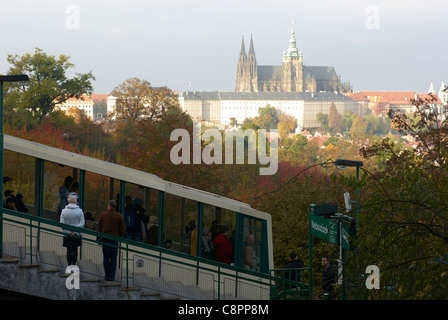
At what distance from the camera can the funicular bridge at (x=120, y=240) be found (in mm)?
11953

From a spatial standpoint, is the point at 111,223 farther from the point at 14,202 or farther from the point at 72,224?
the point at 14,202

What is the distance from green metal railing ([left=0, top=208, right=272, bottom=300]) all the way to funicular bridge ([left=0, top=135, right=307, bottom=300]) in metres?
0.02

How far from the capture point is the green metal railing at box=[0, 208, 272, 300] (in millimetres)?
11984

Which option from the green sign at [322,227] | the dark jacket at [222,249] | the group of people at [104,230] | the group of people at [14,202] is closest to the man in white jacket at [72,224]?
the group of people at [104,230]

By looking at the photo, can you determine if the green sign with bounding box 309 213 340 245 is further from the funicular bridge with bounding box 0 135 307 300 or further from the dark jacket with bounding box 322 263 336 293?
the funicular bridge with bounding box 0 135 307 300

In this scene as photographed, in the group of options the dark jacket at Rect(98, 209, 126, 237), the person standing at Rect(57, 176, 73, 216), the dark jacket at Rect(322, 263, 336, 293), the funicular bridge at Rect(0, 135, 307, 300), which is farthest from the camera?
the person standing at Rect(57, 176, 73, 216)

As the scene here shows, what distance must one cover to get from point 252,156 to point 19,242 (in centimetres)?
7043

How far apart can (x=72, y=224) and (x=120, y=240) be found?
80cm

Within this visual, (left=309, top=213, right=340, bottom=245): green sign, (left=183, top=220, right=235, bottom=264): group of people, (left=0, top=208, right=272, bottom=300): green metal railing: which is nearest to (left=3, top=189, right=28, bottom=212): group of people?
(left=0, top=208, right=272, bottom=300): green metal railing

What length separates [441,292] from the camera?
25.1ft

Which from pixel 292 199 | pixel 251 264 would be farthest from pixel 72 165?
pixel 292 199

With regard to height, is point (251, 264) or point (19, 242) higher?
point (19, 242)

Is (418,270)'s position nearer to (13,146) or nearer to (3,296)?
(3,296)

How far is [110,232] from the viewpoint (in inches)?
491
